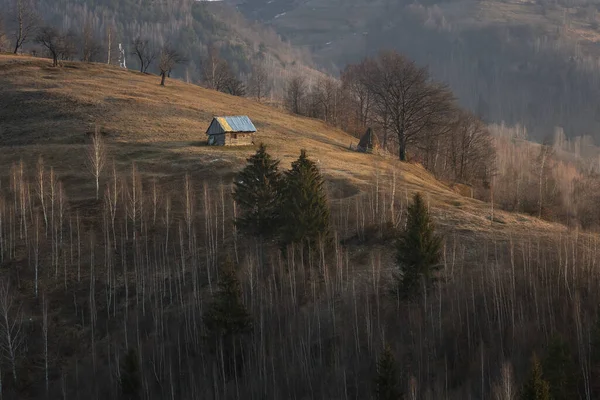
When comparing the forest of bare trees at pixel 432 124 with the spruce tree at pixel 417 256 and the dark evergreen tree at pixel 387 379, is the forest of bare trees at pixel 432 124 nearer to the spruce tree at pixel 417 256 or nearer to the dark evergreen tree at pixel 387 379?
the spruce tree at pixel 417 256

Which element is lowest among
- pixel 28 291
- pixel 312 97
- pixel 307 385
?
pixel 307 385

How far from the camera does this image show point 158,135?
79.0m

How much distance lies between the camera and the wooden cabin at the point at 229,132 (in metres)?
76.1

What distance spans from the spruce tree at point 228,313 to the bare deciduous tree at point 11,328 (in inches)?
488

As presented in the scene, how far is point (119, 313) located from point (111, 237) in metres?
9.22

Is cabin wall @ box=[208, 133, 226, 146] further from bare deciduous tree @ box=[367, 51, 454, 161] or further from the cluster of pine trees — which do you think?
the cluster of pine trees

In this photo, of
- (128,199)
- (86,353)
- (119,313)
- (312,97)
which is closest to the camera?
(86,353)

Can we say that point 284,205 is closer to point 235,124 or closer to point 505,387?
point 505,387

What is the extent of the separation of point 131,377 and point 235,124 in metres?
44.1

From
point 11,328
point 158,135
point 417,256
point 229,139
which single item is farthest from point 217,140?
point 417,256

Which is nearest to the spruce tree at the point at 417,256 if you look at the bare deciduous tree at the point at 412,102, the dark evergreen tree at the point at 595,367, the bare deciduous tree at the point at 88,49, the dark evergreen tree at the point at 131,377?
the dark evergreen tree at the point at 595,367

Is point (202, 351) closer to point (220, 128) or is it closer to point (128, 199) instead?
point (128, 199)

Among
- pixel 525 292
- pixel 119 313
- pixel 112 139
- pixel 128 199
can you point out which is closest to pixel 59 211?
pixel 128 199

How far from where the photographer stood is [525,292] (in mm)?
40250
